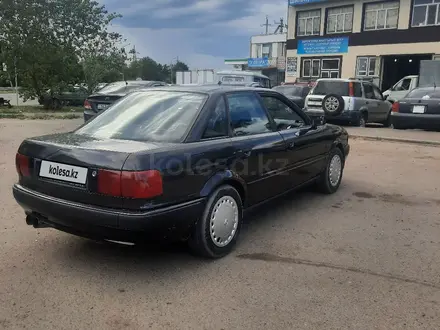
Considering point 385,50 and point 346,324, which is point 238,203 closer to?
point 346,324

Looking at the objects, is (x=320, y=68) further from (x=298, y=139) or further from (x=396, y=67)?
(x=298, y=139)

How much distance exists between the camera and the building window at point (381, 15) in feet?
91.7

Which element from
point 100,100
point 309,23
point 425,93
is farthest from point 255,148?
point 309,23

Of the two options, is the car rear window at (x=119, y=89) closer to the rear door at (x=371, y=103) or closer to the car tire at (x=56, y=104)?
the rear door at (x=371, y=103)

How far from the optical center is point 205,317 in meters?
2.87

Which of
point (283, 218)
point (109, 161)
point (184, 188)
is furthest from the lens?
point (283, 218)

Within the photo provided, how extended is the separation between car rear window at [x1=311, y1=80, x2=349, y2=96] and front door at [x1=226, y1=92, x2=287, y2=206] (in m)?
10.6

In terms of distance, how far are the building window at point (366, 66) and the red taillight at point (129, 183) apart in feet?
93.8

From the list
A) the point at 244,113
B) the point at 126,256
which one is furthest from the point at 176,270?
the point at 244,113

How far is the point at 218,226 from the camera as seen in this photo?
12.3 ft

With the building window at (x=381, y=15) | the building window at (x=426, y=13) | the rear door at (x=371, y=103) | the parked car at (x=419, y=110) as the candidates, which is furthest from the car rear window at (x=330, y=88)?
the building window at (x=381, y=15)

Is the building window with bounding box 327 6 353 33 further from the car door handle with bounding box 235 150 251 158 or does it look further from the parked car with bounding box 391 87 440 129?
the car door handle with bounding box 235 150 251 158

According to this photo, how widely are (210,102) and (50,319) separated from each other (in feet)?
7.16

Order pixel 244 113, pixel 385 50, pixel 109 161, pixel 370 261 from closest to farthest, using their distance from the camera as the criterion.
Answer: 1. pixel 109 161
2. pixel 370 261
3. pixel 244 113
4. pixel 385 50
